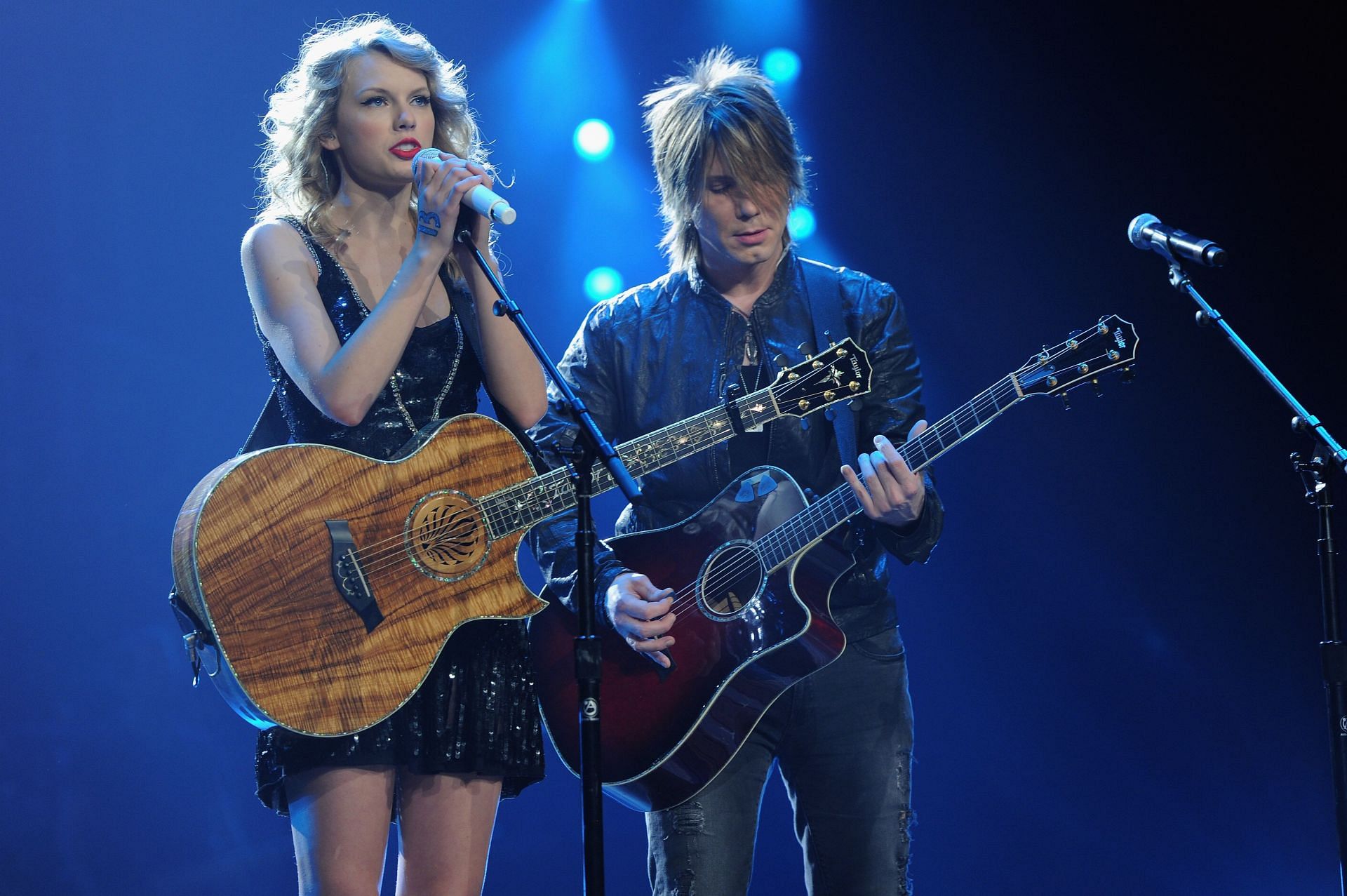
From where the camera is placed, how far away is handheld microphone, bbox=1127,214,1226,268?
2.71m

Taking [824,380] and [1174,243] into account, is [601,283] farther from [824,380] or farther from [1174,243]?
[1174,243]

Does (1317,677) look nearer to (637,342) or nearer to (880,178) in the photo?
(880,178)

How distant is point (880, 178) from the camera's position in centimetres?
469

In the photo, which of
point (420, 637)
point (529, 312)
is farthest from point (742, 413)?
point (529, 312)

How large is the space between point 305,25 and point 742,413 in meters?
2.46

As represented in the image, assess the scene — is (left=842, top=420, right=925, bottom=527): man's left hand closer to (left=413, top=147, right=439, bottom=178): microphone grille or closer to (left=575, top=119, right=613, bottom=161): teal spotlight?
(left=413, top=147, right=439, bottom=178): microphone grille

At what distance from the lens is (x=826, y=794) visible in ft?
8.56

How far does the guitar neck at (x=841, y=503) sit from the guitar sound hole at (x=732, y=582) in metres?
0.03

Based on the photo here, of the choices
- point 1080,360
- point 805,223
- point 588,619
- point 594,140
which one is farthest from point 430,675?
point 805,223

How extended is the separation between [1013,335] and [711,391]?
2.11 m

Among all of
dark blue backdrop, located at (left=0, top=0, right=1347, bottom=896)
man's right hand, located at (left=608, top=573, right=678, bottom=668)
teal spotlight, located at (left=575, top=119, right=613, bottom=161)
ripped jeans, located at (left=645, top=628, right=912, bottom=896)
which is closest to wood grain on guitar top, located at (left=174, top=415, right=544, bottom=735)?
man's right hand, located at (left=608, top=573, right=678, bottom=668)

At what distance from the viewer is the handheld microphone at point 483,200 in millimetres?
1938

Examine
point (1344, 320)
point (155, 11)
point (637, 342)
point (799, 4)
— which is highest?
point (799, 4)

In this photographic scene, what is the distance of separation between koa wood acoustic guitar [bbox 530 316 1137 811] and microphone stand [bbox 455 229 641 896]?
0.67 meters
